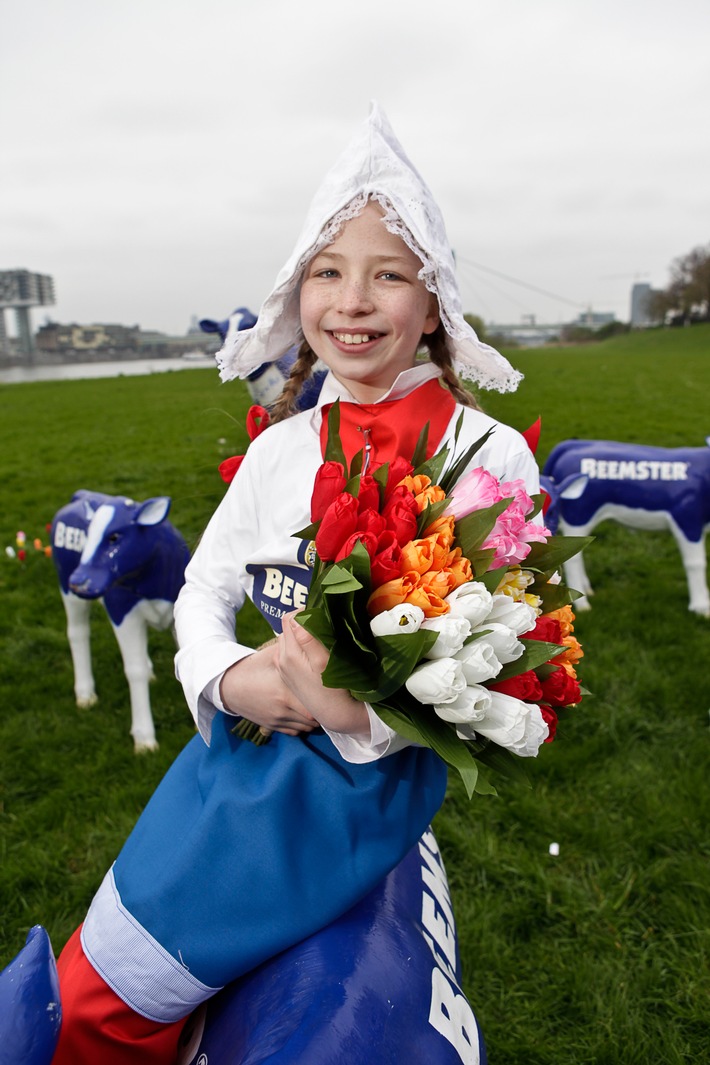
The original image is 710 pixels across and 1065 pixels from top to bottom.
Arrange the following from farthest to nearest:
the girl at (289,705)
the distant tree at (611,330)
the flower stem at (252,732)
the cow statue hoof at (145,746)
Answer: the distant tree at (611,330), the cow statue hoof at (145,746), the flower stem at (252,732), the girl at (289,705)

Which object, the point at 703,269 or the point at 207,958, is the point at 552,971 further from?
the point at 703,269

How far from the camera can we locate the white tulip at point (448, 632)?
43.7 inches

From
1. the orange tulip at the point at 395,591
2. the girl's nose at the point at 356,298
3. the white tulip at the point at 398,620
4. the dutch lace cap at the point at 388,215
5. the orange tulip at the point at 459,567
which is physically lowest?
the white tulip at the point at 398,620

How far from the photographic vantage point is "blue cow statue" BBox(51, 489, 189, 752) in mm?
3693

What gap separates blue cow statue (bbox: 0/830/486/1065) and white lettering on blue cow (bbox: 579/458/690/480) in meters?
4.17

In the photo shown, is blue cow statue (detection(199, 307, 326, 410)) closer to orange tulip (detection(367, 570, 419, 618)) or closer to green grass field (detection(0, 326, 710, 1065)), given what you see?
green grass field (detection(0, 326, 710, 1065))

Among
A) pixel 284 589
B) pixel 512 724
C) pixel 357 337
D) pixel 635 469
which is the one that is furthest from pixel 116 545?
pixel 635 469

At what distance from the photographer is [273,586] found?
1.81 meters

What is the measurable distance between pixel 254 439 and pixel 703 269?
191ft

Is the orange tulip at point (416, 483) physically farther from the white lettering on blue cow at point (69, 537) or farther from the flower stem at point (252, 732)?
the white lettering on blue cow at point (69, 537)

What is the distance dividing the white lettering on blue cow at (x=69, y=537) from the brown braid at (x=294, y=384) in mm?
2290

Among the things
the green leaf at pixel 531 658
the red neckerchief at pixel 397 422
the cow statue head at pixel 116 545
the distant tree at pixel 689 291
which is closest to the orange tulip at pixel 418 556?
the green leaf at pixel 531 658

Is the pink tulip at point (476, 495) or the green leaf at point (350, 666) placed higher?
the pink tulip at point (476, 495)

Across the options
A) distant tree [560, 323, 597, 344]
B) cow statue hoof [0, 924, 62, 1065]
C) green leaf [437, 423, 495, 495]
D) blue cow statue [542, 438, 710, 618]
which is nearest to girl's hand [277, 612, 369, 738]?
green leaf [437, 423, 495, 495]
